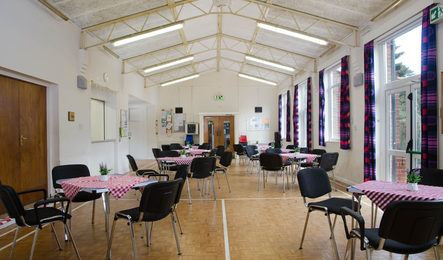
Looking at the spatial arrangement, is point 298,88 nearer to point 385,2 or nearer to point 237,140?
point 237,140

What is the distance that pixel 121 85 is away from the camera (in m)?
9.84

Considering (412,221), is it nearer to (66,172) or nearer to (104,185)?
(104,185)

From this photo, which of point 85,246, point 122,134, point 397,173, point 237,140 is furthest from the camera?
point 237,140

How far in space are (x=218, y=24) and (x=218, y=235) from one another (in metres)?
7.08

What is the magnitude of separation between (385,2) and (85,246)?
6.16 meters

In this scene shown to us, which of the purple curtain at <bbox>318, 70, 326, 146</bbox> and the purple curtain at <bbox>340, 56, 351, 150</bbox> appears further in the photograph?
the purple curtain at <bbox>318, 70, 326, 146</bbox>

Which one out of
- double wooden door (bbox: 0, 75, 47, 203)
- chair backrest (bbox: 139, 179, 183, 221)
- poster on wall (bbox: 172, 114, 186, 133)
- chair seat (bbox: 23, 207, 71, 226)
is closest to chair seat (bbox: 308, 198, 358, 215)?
chair backrest (bbox: 139, 179, 183, 221)

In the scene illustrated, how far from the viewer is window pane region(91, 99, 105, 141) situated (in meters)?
8.33

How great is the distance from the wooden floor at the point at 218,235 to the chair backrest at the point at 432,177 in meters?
0.72

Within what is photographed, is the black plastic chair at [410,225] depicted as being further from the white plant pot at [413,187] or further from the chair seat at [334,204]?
the chair seat at [334,204]

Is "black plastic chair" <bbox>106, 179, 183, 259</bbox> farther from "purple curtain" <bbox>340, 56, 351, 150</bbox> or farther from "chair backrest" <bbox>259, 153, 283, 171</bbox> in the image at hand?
"purple curtain" <bbox>340, 56, 351, 150</bbox>

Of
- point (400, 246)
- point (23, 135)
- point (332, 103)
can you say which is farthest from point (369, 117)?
point (23, 135)

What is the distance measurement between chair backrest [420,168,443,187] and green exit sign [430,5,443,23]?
2339 mm

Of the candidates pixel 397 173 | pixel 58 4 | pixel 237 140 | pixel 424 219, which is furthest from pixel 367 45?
pixel 237 140
